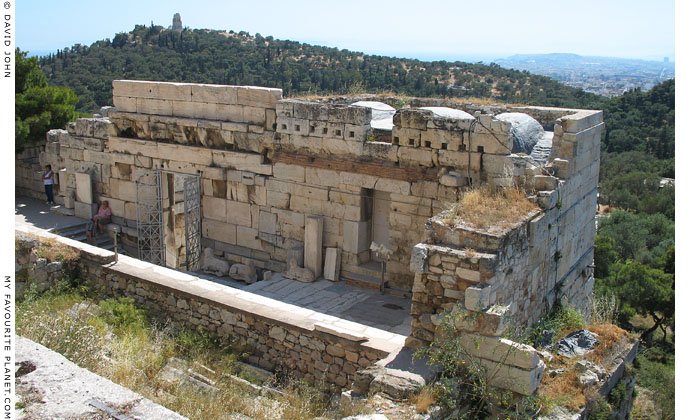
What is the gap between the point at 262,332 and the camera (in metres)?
9.04

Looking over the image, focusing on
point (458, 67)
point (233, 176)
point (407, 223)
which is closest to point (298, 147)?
point (233, 176)

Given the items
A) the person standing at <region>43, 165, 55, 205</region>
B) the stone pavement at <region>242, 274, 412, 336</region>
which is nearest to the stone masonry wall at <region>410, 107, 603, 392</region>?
the stone pavement at <region>242, 274, 412, 336</region>

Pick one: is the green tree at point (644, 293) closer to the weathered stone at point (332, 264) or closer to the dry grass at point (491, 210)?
the weathered stone at point (332, 264)

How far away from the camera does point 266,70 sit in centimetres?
3822

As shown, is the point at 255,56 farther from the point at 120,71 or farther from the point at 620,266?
the point at 620,266

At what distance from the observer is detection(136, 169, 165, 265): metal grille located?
43.8ft

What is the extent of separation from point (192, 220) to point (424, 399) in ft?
25.5

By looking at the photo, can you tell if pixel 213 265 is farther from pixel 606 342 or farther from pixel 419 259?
pixel 606 342

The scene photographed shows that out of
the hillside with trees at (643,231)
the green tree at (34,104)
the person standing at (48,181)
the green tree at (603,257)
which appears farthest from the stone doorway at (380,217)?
the green tree at (603,257)

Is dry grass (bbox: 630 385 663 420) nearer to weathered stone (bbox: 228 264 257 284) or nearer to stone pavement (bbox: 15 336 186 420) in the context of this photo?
weathered stone (bbox: 228 264 257 284)

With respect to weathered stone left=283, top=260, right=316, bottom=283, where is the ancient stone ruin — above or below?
above

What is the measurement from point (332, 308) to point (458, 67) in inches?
1497

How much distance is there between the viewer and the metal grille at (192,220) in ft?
42.1

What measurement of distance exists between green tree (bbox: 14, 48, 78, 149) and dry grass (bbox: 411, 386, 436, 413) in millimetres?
13072
